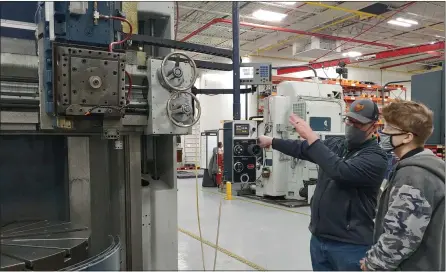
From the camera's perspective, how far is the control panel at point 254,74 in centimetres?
485

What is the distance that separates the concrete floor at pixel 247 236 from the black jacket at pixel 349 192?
4.17ft

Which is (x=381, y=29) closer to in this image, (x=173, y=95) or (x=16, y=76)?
(x=173, y=95)

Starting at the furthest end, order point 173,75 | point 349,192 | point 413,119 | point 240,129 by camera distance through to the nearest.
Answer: point 240,129 → point 173,75 → point 349,192 → point 413,119

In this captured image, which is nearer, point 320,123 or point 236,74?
point 236,74

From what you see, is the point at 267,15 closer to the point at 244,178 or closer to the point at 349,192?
the point at 244,178

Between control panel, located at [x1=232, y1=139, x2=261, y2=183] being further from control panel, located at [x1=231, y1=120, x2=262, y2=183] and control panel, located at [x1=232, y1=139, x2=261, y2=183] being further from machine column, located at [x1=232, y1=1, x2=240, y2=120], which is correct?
machine column, located at [x1=232, y1=1, x2=240, y2=120]

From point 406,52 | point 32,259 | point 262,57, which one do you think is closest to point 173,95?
point 32,259

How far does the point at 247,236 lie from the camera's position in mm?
4477

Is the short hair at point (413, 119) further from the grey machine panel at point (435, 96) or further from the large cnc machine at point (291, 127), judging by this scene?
the large cnc machine at point (291, 127)

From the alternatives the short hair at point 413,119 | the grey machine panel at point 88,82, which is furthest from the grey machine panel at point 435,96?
the grey machine panel at point 88,82

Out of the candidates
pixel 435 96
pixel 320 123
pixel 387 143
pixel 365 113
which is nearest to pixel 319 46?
pixel 320 123

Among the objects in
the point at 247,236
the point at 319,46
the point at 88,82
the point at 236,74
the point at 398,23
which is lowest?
the point at 247,236

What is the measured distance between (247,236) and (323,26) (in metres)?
6.69

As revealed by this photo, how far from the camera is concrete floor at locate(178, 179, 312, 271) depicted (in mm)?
3576
